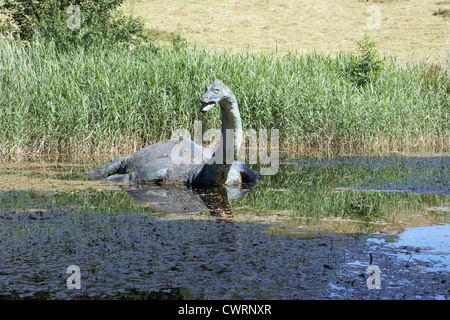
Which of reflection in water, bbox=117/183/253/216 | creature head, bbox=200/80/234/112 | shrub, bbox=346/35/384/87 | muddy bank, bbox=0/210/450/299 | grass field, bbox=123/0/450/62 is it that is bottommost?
muddy bank, bbox=0/210/450/299

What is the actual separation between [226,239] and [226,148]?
2536 mm

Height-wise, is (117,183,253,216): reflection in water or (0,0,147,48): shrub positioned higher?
(0,0,147,48): shrub

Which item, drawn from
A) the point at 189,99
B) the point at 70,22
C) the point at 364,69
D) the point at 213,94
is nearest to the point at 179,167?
the point at 213,94

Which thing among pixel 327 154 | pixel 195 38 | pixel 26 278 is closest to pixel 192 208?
pixel 26 278

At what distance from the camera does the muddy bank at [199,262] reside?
352 cm

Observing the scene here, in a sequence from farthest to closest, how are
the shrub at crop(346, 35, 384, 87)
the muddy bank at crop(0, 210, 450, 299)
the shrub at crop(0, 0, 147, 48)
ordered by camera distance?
1. the shrub at crop(346, 35, 384, 87)
2. the shrub at crop(0, 0, 147, 48)
3. the muddy bank at crop(0, 210, 450, 299)

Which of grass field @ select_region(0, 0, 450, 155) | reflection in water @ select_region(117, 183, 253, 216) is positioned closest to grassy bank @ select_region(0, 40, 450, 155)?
grass field @ select_region(0, 0, 450, 155)

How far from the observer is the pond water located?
3.61 metres

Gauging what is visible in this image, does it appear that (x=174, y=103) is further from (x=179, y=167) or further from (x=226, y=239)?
(x=226, y=239)

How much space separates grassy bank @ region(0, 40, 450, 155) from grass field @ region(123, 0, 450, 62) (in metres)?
16.9

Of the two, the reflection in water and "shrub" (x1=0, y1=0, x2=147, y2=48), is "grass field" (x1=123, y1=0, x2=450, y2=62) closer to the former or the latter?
"shrub" (x1=0, y1=0, x2=147, y2=48)

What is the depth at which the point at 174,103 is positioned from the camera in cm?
1148

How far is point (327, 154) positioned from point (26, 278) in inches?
348
